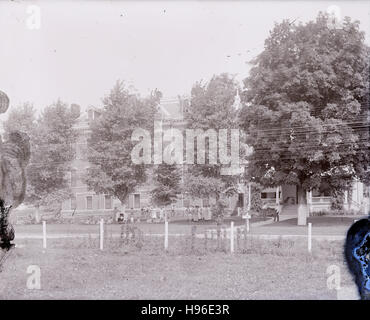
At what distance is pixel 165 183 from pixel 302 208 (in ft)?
12.0

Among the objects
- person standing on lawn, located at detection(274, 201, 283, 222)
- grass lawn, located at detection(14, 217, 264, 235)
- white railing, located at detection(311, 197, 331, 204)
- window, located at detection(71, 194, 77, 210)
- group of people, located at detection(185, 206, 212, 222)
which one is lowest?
person standing on lawn, located at detection(274, 201, 283, 222)

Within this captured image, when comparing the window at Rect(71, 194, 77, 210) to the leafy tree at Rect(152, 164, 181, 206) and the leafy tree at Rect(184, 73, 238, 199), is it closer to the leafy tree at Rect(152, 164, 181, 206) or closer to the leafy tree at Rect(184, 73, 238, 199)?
the leafy tree at Rect(152, 164, 181, 206)

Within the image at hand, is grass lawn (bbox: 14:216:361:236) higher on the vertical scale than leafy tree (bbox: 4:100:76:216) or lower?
lower

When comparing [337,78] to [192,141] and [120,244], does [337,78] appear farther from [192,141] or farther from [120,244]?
[120,244]

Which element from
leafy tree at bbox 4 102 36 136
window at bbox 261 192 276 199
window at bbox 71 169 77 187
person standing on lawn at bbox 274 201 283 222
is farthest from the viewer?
window at bbox 261 192 276 199

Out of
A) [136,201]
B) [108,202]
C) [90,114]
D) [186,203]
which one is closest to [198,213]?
[186,203]

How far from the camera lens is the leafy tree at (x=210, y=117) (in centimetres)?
599

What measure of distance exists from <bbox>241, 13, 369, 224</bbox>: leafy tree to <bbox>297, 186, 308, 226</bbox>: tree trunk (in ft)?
0.28

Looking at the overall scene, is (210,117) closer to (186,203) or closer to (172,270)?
(186,203)

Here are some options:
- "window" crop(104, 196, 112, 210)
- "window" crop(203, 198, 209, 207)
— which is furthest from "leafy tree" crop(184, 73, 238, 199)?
"window" crop(104, 196, 112, 210)

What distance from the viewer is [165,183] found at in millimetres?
6184

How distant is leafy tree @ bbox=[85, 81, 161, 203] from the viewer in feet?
19.4
